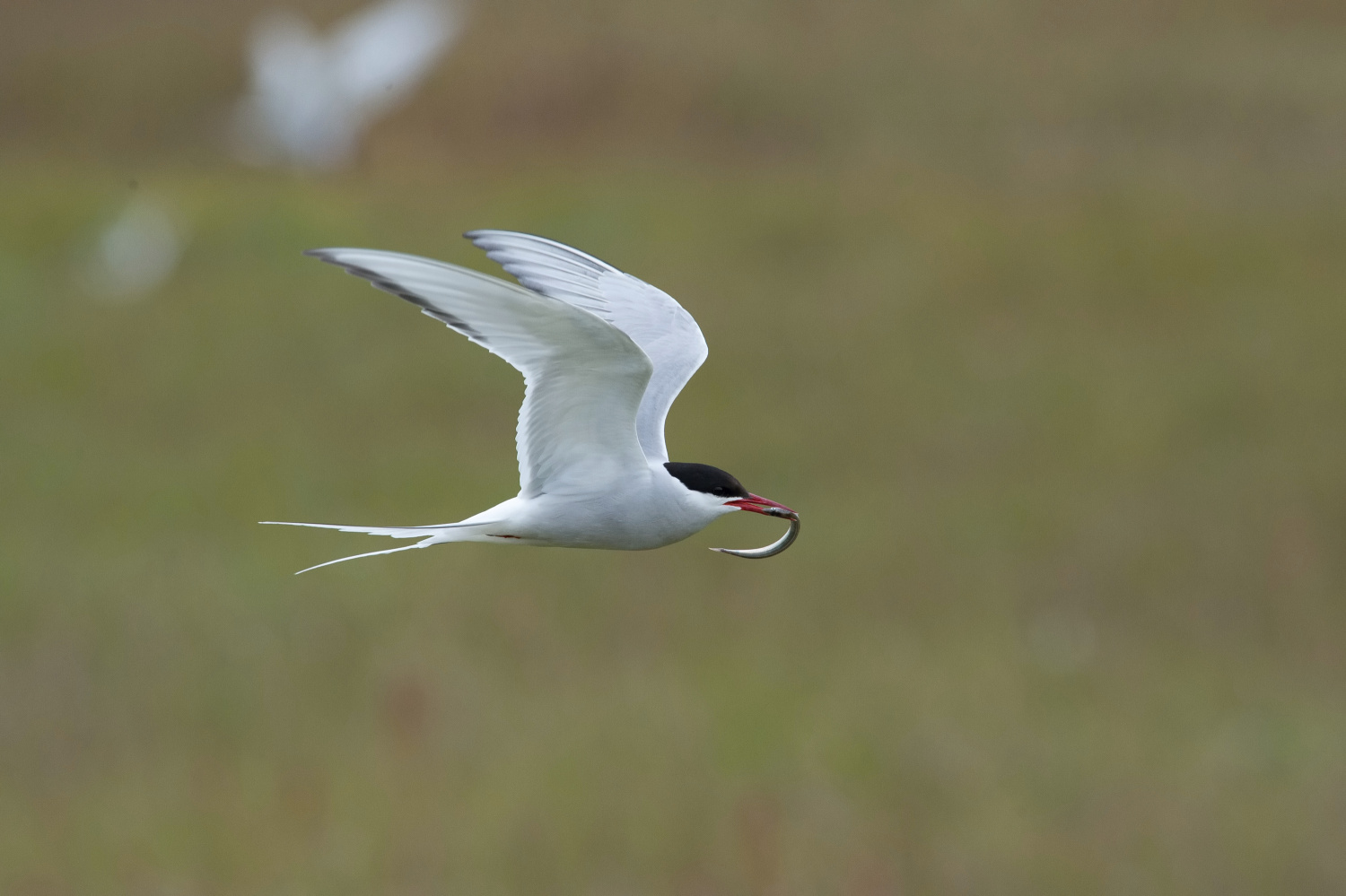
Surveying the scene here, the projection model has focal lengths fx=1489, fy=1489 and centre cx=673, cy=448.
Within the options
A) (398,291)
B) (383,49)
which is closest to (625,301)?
(398,291)

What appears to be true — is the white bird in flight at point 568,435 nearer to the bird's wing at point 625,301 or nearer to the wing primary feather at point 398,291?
the wing primary feather at point 398,291

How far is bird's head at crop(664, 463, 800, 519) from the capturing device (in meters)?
1.37

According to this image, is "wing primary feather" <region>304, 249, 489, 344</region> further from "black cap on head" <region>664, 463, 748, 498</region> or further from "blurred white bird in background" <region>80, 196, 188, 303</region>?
"blurred white bird in background" <region>80, 196, 188, 303</region>

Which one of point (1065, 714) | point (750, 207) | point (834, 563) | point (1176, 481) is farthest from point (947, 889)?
point (750, 207)

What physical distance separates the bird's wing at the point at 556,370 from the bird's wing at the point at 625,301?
238 mm

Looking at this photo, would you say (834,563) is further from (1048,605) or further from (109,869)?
(109,869)

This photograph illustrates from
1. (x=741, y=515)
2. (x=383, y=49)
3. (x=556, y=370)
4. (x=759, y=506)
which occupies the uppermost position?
(x=383, y=49)

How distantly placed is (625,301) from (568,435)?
0.64 metres

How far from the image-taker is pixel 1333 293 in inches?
655

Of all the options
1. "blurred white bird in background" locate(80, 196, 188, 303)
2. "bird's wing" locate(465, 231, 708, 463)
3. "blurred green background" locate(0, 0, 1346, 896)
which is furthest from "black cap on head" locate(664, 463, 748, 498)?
"blurred white bird in background" locate(80, 196, 188, 303)

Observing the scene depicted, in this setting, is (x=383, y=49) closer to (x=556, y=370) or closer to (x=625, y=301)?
(x=625, y=301)

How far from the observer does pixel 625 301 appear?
2.13m

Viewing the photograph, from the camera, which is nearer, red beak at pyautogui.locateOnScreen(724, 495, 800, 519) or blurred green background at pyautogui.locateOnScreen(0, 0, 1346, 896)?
red beak at pyautogui.locateOnScreen(724, 495, 800, 519)

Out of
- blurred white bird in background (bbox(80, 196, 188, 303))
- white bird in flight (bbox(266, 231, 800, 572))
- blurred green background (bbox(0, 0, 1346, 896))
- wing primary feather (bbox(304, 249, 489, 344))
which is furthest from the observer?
blurred white bird in background (bbox(80, 196, 188, 303))
